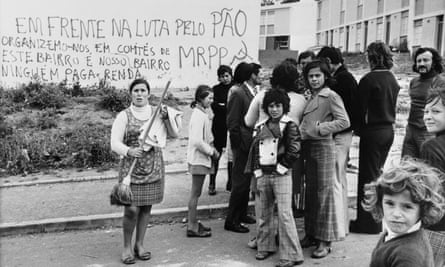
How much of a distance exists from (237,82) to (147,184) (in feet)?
4.98

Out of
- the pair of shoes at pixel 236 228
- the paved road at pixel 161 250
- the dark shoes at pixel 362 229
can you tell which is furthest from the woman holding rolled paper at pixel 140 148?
the dark shoes at pixel 362 229

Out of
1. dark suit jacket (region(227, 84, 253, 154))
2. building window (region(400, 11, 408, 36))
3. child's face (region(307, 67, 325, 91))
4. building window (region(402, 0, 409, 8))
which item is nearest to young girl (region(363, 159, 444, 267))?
child's face (region(307, 67, 325, 91))

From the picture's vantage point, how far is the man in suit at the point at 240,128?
4.96 meters

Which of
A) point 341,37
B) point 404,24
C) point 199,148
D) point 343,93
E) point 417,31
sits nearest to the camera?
point 343,93

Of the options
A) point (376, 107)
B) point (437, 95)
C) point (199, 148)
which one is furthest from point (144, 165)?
point (437, 95)

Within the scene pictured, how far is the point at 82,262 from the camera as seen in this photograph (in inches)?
175

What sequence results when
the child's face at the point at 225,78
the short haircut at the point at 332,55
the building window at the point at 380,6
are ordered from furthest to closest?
the building window at the point at 380,6, the child's face at the point at 225,78, the short haircut at the point at 332,55

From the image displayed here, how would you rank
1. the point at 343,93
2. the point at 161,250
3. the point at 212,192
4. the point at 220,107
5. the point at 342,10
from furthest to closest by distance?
the point at 342,10 < the point at 212,192 < the point at 220,107 < the point at 343,93 < the point at 161,250

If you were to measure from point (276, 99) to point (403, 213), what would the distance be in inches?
92.1

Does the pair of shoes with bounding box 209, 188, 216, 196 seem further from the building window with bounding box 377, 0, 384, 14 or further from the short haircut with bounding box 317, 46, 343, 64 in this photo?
the building window with bounding box 377, 0, 384, 14

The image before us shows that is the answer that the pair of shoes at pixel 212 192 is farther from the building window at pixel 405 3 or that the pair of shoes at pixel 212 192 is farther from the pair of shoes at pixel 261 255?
the building window at pixel 405 3

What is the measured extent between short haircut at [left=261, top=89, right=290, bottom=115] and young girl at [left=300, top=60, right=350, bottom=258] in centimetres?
28

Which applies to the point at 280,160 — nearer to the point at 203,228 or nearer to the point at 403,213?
the point at 203,228

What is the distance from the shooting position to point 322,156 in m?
4.52
